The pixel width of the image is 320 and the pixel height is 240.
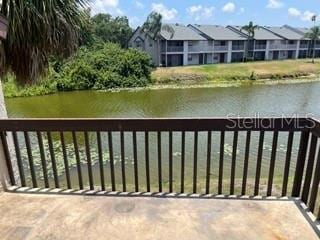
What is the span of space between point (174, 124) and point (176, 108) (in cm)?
1220

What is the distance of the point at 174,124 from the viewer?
2.96 metres

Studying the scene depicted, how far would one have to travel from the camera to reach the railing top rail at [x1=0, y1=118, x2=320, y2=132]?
2.91 meters

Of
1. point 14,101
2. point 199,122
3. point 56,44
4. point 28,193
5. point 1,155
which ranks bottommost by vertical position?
point 14,101

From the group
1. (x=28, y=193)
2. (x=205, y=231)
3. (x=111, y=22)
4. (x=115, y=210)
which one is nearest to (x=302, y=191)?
(x=205, y=231)

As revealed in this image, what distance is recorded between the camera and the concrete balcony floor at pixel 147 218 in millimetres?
2586

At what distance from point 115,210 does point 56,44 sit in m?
2.05

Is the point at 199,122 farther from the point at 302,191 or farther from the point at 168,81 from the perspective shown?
the point at 168,81

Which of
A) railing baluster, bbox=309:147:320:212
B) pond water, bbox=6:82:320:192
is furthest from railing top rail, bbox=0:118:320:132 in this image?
pond water, bbox=6:82:320:192

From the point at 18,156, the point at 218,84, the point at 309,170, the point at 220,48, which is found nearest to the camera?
the point at 309,170

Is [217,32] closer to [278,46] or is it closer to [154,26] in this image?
[278,46]

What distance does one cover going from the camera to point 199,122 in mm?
2941

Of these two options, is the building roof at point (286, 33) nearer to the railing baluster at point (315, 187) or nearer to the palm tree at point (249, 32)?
the palm tree at point (249, 32)

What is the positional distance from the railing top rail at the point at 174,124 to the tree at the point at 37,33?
837 millimetres

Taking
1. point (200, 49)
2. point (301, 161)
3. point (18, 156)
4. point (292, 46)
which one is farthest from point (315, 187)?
point (292, 46)
